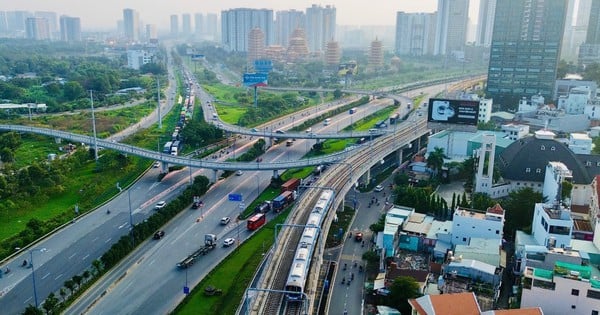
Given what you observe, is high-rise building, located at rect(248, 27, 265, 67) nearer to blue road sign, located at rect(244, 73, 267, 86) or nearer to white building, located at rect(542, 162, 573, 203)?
blue road sign, located at rect(244, 73, 267, 86)

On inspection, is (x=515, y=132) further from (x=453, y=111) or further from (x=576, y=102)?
(x=576, y=102)

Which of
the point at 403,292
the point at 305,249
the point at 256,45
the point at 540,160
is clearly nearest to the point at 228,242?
the point at 305,249

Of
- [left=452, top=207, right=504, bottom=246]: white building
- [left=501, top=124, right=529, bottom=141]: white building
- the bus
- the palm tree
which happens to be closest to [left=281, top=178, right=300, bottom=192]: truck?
the bus

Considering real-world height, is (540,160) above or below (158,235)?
above

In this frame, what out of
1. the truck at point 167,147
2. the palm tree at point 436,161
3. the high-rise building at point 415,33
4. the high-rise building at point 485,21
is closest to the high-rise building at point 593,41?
the high-rise building at point 485,21

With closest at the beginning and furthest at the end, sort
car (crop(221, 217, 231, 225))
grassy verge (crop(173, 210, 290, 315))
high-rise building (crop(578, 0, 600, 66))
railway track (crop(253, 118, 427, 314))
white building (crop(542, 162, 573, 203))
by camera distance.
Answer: railway track (crop(253, 118, 427, 314)), grassy verge (crop(173, 210, 290, 315)), white building (crop(542, 162, 573, 203)), car (crop(221, 217, 231, 225)), high-rise building (crop(578, 0, 600, 66))

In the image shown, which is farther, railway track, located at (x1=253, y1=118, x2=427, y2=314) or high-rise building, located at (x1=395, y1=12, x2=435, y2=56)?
high-rise building, located at (x1=395, y1=12, x2=435, y2=56)
